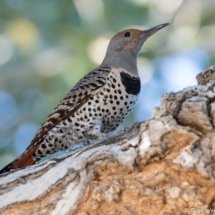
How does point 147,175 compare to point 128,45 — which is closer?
point 147,175

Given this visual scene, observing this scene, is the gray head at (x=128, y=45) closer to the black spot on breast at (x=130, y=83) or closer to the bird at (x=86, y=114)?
the black spot on breast at (x=130, y=83)

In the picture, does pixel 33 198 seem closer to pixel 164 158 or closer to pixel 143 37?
pixel 164 158

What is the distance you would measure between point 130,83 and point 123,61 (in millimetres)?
479

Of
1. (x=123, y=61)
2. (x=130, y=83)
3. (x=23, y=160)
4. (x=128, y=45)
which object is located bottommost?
(x=23, y=160)

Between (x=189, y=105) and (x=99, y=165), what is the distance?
672mm

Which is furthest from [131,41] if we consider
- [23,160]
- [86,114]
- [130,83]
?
[23,160]

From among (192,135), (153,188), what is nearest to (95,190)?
(153,188)

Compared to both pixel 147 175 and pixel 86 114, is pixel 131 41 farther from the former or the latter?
pixel 147 175

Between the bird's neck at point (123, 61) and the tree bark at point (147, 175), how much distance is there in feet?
4.85

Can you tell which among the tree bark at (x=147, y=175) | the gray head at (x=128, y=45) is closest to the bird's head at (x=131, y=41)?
the gray head at (x=128, y=45)

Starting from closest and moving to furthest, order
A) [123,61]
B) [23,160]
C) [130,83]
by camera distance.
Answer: [23,160] < [130,83] < [123,61]

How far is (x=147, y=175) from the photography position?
1895 millimetres

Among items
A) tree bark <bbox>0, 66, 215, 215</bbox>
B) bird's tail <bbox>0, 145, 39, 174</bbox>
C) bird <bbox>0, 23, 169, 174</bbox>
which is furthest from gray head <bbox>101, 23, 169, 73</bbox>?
tree bark <bbox>0, 66, 215, 215</bbox>

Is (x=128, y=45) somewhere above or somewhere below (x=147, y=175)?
above
